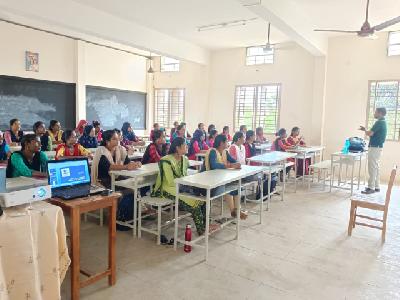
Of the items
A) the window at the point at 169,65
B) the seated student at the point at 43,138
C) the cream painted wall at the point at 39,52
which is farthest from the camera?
the window at the point at 169,65

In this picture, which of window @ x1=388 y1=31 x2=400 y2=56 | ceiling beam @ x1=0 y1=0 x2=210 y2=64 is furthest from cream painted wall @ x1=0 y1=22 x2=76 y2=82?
window @ x1=388 y1=31 x2=400 y2=56

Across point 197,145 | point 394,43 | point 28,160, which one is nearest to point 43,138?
point 28,160

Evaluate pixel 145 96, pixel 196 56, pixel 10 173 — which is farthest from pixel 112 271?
pixel 145 96

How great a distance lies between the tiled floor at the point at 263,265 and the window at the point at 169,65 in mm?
7077

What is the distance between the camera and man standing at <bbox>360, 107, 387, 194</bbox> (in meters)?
5.46

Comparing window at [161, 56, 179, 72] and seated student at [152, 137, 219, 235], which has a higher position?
window at [161, 56, 179, 72]

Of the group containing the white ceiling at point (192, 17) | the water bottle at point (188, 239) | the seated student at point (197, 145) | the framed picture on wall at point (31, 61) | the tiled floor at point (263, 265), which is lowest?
the tiled floor at point (263, 265)

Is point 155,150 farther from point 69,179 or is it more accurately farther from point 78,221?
point 78,221

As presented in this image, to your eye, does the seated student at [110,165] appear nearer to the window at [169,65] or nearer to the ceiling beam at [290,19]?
the ceiling beam at [290,19]

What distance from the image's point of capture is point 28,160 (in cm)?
310

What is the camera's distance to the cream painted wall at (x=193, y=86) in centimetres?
952

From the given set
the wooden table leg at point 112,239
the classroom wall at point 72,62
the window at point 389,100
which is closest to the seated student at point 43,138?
the classroom wall at point 72,62

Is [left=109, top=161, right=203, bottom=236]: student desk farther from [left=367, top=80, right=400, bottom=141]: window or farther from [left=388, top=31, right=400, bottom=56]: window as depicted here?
[left=388, top=31, right=400, bottom=56]: window

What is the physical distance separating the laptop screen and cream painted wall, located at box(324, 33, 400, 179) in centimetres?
667
